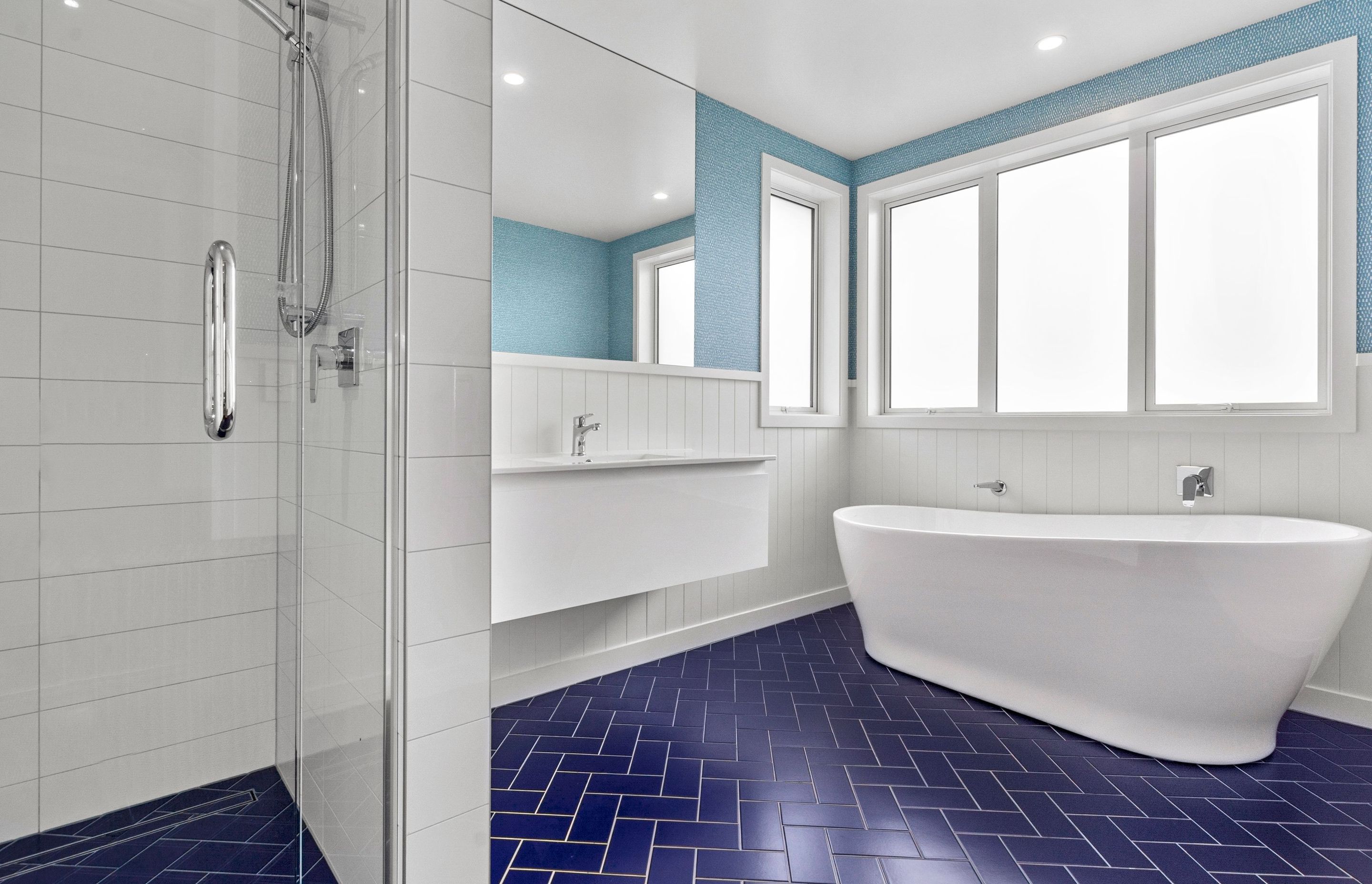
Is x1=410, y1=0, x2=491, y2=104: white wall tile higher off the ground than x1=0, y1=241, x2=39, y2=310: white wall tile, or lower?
higher

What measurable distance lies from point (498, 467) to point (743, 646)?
1.61 meters

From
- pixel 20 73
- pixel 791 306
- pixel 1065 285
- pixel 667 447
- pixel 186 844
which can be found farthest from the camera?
pixel 791 306

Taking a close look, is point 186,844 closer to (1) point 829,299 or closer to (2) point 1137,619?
(2) point 1137,619

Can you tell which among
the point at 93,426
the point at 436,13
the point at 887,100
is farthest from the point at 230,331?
the point at 887,100

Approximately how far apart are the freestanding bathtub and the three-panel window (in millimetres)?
686

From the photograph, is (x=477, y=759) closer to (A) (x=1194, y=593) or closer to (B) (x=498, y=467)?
(B) (x=498, y=467)

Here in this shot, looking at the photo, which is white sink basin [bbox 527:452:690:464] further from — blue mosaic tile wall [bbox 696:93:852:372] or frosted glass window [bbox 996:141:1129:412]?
frosted glass window [bbox 996:141:1129:412]

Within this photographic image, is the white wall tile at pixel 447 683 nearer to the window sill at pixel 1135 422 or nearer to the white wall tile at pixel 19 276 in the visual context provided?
the white wall tile at pixel 19 276

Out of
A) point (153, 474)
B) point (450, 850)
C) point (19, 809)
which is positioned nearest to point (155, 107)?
point (153, 474)

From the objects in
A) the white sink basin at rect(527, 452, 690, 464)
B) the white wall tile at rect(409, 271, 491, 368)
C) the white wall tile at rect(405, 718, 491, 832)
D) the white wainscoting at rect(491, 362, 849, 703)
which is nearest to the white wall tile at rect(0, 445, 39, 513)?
the white wall tile at rect(409, 271, 491, 368)

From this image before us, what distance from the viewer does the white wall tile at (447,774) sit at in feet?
3.96

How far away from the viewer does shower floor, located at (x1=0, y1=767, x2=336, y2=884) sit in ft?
3.34

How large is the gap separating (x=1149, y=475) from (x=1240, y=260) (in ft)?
2.91

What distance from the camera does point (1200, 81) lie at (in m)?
2.64
